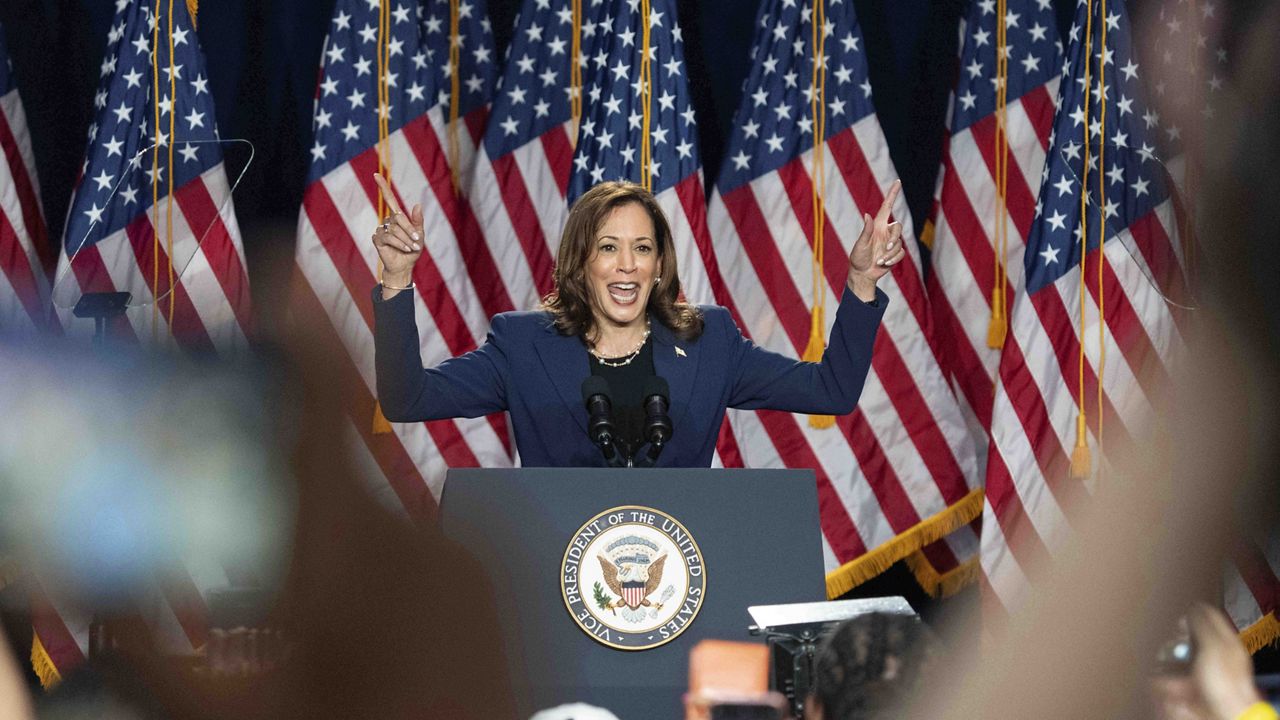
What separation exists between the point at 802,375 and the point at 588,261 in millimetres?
492

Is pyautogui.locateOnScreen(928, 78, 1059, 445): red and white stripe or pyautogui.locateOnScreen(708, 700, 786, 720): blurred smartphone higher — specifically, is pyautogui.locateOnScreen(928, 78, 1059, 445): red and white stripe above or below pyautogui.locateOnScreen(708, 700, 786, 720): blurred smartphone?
above

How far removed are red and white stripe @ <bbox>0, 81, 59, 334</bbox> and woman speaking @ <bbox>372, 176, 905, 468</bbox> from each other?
7.12 feet

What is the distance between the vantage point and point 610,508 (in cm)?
188

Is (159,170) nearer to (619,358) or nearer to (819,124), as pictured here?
(819,124)

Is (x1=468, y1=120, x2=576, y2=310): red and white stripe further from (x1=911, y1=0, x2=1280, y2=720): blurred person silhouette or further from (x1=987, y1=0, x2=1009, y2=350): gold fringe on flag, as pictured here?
(x1=911, y1=0, x2=1280, y2=720): blurred person silhouette

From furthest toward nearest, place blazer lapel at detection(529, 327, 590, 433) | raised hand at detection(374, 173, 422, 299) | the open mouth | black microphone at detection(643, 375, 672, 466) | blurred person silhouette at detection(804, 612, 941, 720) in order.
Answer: the open mouth
blazer lapel at detection(529, 327, 590, 433)
raised hand at detection(374, 173, 422, 299)
black microphone at detection(643, 375, 672, 466)
blurred person silhouette at detection(804, 612, 941, 720)

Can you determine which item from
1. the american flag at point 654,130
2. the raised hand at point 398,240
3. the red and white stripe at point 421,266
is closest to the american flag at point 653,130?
the american flag at point 654,130

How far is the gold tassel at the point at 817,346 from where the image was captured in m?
4.49

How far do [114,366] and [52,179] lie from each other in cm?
447

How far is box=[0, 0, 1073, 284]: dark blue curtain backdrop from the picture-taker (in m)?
4.94

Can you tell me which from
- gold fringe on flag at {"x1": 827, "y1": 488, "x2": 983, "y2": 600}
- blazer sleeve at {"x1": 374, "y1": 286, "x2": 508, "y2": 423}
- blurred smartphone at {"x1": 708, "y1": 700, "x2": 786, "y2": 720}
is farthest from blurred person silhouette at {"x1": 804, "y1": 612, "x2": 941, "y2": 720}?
gold fringe on flag at {"x1": 827, "y1": 488, "x2": 983, "y2": 600}

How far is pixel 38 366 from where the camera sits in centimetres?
81

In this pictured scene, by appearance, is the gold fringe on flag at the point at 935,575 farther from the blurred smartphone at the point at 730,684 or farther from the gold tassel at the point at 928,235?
the blurred smartphone at the point at 730,684

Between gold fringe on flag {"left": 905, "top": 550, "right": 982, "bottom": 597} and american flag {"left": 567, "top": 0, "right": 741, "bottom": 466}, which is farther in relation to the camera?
gold fringe on flag {"left": 905, "top": 550, "right": 982, "bottom": 597}
